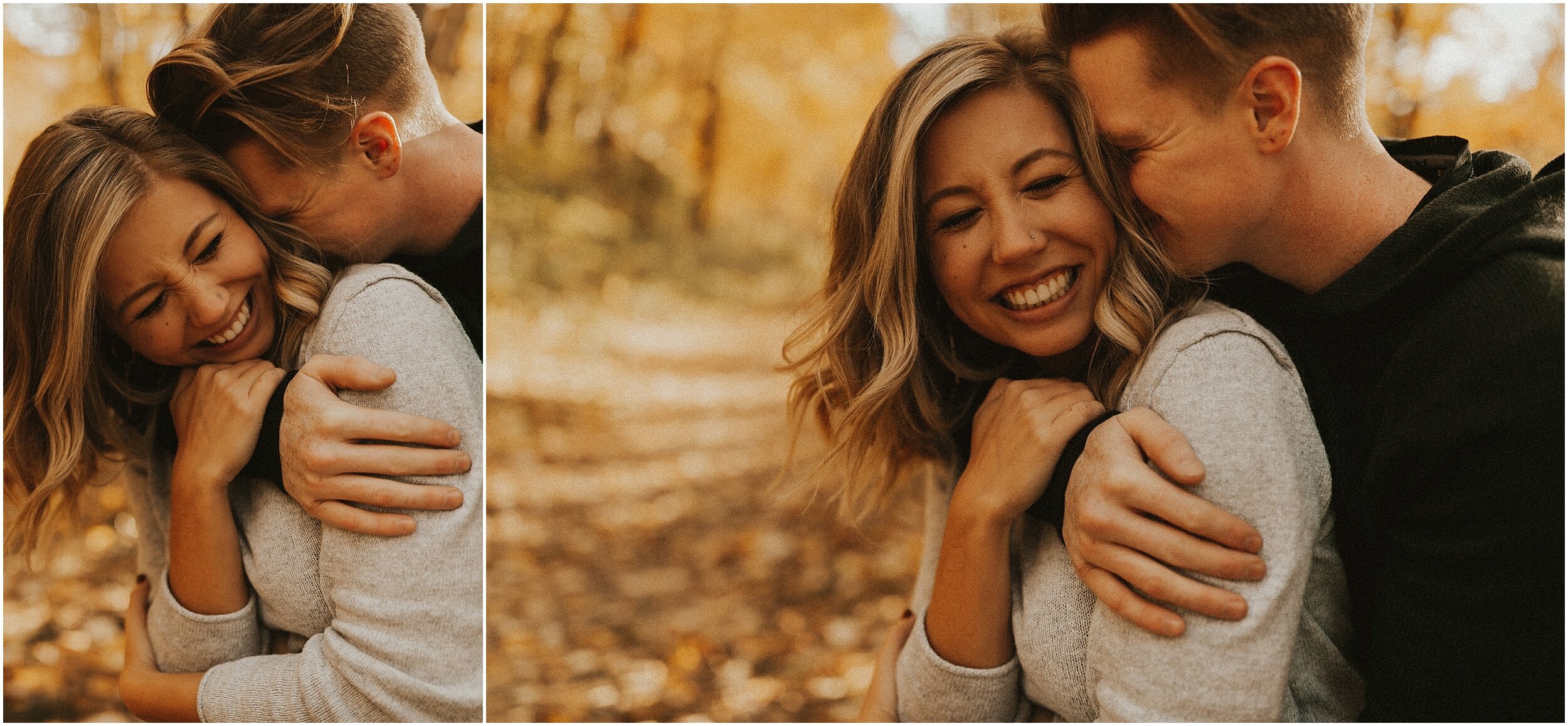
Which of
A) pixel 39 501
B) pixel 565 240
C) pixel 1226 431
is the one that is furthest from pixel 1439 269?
pixel 565 240

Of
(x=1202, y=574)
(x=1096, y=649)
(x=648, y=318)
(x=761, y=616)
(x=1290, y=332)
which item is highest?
(x=1290, y=332)

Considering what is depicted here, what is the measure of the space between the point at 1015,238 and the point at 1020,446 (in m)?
0.39

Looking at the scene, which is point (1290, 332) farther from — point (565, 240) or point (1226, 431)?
point (565, 240)

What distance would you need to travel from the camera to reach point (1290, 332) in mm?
1733

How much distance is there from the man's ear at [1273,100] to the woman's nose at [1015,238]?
16.4 inches


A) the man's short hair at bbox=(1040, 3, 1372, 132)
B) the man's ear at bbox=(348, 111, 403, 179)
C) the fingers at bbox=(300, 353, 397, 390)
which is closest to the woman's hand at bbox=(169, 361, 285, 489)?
the fingers at bbox=(300, 353, 397, 390)

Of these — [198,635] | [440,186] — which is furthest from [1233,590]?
[198,635]

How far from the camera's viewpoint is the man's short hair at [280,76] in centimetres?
186

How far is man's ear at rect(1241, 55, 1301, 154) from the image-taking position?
162 centimetres

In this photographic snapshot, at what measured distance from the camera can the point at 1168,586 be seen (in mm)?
1507

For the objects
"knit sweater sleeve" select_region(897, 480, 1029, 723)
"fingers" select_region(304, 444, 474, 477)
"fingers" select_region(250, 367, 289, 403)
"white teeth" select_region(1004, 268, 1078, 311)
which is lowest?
"knit sweater sleeve" select_region(897, 480, 1029, 723)

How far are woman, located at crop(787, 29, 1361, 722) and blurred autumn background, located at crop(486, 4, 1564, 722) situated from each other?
1.01 feet

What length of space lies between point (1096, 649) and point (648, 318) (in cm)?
751

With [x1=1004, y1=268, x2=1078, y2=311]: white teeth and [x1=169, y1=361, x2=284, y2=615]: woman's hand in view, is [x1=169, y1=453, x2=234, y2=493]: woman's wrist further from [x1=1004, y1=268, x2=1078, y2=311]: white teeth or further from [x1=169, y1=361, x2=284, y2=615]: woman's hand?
[x1=1004, y1=268, x2=1078, y2=311]: white teeth
